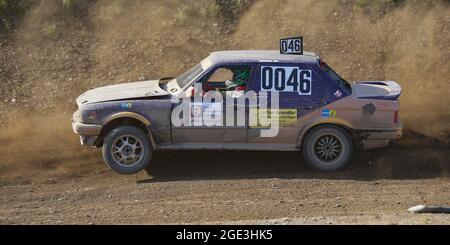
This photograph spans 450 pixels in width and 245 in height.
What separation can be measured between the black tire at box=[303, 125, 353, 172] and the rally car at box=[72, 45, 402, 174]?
15 mm

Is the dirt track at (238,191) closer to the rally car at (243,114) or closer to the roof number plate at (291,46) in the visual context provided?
the rally car at (243,114)

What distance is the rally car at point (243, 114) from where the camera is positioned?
9852 millimetres

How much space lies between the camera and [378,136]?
1009 cm

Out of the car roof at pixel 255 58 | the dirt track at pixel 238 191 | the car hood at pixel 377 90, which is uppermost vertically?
the car roof at pixel 255 58

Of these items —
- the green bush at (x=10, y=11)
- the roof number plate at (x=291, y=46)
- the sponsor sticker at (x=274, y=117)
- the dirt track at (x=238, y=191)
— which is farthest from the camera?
the green bush at (x=10, y=11)

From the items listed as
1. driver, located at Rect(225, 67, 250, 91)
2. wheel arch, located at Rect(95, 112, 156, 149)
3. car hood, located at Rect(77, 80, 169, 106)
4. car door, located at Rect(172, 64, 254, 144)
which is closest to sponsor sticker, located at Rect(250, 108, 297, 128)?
car door, located at Rect(172, 64, 254, 144)

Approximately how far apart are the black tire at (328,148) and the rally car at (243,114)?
0.02m

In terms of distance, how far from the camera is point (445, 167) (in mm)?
10539

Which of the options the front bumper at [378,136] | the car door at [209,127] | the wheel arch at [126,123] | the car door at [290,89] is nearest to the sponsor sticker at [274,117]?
the car door at [290,89]

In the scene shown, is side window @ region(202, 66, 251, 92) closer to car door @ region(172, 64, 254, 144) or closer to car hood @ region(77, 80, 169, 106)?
car door @ region(172, 64, 254, 144)

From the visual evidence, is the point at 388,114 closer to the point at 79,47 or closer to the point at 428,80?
the point at 428,80

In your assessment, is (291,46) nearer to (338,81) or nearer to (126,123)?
(338,81)

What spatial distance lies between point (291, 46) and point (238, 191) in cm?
236
